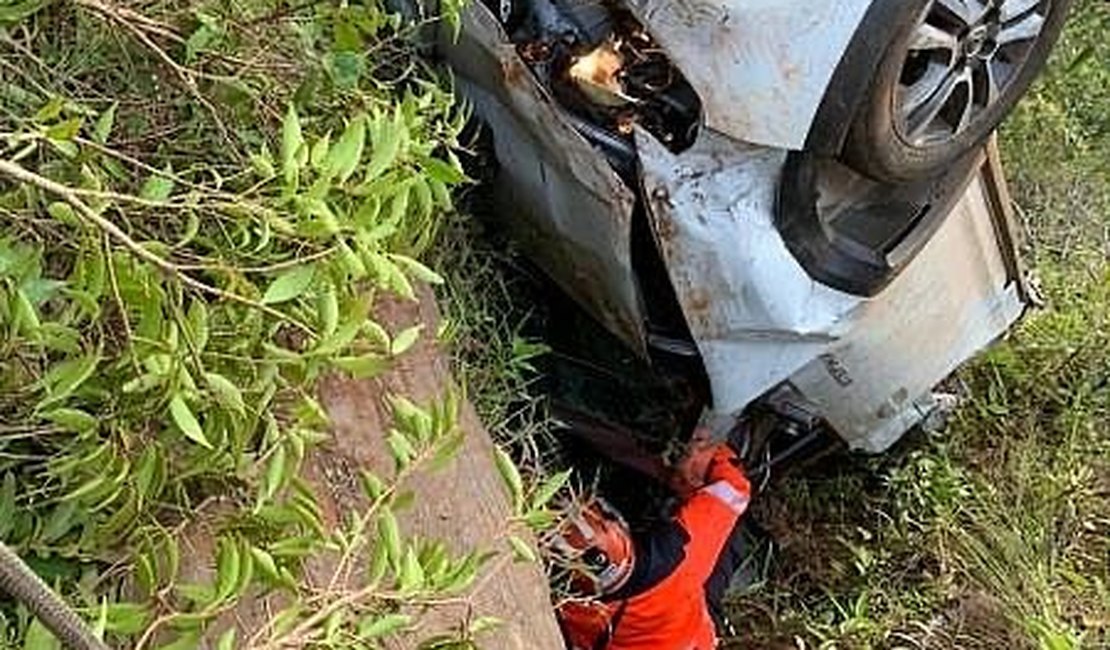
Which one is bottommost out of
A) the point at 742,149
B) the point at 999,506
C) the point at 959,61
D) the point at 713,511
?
the point at 999,506

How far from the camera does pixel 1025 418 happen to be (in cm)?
487

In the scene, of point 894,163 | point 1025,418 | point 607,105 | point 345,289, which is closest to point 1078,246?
point 1025,418

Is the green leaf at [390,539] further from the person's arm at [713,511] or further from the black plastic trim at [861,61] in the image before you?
the person's arm at [713,511]

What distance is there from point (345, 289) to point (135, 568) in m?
0.39

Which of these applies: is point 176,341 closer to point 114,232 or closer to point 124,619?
point 114,232

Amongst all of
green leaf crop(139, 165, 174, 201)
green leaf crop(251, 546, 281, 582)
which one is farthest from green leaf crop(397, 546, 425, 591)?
green leaf crop(139, 165, 174, 201)

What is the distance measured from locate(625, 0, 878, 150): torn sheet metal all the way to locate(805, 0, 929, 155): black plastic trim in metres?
0.01

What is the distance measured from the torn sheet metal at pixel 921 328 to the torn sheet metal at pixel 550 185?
49 cm

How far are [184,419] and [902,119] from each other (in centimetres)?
→ 197

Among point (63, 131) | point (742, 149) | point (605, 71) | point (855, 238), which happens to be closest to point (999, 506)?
point (855, 238)

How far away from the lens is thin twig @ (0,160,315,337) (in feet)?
6.19

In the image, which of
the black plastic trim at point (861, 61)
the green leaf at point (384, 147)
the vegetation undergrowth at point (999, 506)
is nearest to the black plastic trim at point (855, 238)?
the black plastic trim at point (861, 61)

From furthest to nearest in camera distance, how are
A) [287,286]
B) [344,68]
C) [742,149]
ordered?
[742,149]
[344,68]
[287,286]

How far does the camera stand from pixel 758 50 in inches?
131
